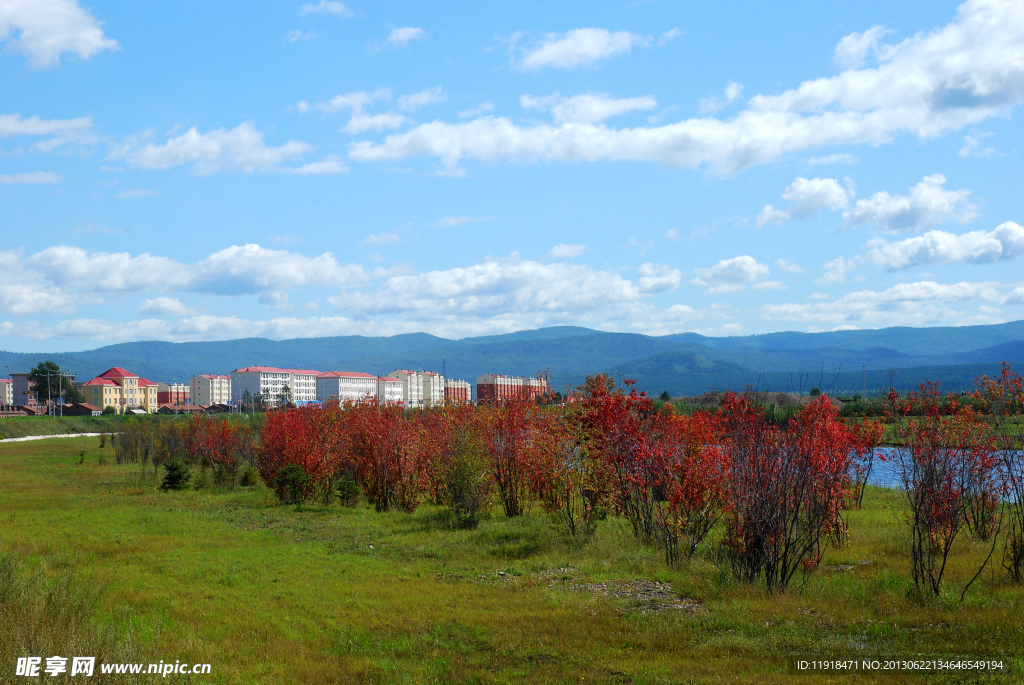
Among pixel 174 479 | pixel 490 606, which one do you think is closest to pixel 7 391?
pixel 174 479

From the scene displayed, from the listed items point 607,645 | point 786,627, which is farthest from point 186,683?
point 786,627

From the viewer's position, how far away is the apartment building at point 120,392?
158m

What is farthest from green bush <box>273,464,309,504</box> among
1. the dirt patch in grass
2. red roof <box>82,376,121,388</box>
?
red roof <box>82,376,121,388</box>

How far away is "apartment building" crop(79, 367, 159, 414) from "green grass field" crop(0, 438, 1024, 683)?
5891 inches

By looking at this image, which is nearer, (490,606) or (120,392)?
(490,606)

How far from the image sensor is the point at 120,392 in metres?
164

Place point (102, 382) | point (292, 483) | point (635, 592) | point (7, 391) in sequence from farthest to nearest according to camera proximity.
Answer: point (7, 391)
point (102, 382)
point (292, 483)
point (635, 592)

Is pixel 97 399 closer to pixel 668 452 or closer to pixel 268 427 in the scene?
pixel 268 427

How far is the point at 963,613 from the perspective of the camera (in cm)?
931

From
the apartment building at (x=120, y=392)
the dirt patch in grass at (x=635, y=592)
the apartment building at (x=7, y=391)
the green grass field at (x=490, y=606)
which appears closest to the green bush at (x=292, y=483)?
the green grass field at (x=490, y=606)

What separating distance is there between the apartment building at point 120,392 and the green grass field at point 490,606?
14964 centimetres

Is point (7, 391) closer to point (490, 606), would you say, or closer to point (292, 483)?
point (292, 483)

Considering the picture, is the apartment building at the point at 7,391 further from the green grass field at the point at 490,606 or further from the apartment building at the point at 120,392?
the green grass field at the point at 490,606

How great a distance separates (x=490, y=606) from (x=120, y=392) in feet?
572
